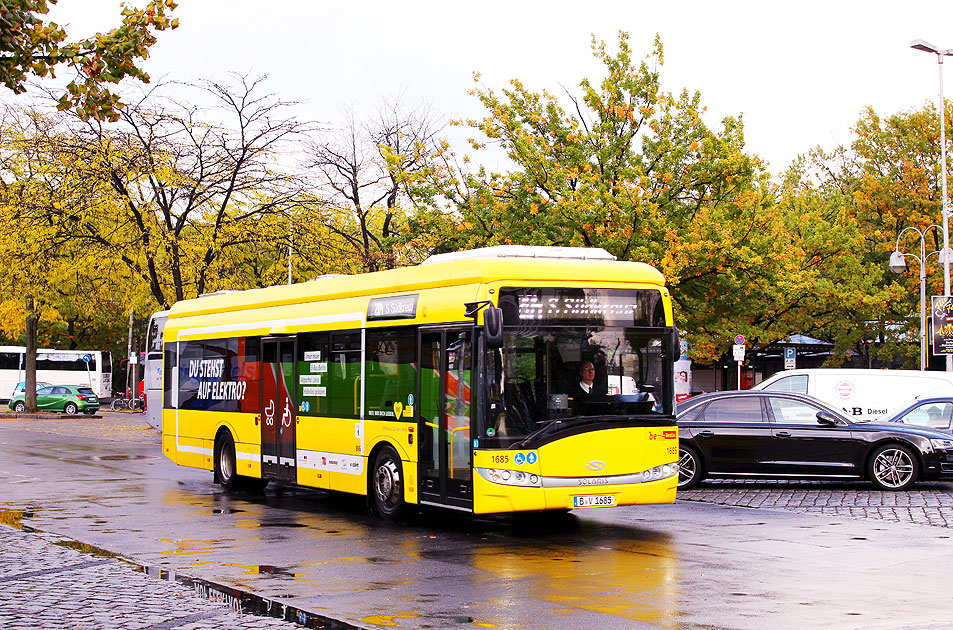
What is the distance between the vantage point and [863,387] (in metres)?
24.9

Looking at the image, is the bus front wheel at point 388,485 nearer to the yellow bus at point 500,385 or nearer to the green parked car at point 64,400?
the yellow bus at point 500,385

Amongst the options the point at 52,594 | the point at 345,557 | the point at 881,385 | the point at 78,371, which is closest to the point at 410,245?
the point at 881,385

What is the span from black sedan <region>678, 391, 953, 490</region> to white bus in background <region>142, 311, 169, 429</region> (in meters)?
19.7

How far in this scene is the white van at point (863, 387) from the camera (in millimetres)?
24766

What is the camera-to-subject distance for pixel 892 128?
50.1 meters

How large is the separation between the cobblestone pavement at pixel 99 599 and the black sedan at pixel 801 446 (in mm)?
10334

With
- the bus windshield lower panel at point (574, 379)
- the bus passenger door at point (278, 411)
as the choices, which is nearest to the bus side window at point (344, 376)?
the bus passenger door at point (278, 411)

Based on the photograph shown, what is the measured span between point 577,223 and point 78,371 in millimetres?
53577

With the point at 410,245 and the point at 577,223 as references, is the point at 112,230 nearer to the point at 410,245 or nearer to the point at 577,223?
the point at 410,245

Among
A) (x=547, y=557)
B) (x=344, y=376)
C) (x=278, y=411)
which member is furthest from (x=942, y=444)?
(x=278, y=411)

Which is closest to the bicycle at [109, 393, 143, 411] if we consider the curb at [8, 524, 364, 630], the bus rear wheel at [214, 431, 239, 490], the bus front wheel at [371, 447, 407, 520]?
the bus rear wheel at [214, 431, 239, 490]

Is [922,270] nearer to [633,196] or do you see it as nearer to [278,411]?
[633,196]

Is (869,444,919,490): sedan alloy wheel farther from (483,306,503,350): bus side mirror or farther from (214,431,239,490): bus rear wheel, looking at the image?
(214,431,239,490): bus rear wheel

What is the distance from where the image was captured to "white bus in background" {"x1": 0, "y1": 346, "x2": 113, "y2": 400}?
73.2 meters
